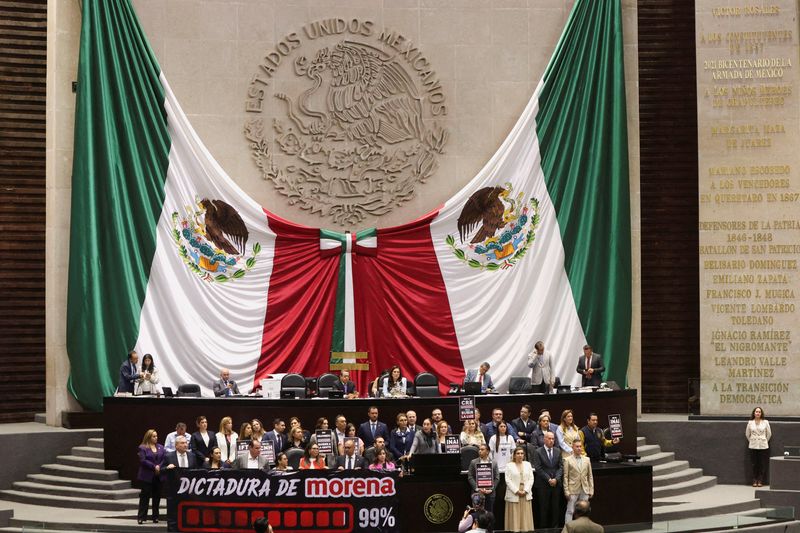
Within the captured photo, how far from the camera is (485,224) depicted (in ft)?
79.7

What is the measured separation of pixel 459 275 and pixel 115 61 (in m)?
6.96

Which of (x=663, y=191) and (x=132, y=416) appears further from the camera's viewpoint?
(x=663, y=191)

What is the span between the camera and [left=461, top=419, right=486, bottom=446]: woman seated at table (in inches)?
726

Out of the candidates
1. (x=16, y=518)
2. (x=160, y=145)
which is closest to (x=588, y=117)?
(x=160, y=145)

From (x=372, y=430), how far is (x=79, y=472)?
477 cm

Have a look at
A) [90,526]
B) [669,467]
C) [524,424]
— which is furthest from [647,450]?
[90,526]

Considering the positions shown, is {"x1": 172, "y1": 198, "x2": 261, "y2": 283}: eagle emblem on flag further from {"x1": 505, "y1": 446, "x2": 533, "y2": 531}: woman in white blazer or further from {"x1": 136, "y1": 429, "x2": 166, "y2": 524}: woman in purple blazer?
{"x1": 505, "y1": 446, "x2": 533, "y2": 531}: woman in white blazer

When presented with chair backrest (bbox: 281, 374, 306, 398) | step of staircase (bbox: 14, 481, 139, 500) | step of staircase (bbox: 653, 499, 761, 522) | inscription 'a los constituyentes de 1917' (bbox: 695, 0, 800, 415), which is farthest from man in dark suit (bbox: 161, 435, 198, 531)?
inscription 'a los constituyentes de 1917' (bbox: 695, 0, 800, 415)

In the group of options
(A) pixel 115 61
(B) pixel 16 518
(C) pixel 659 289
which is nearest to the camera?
(B) pixel 16 518

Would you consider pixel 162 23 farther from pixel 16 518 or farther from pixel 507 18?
pixel 16 518

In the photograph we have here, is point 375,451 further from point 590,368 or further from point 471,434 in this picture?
point 590,368

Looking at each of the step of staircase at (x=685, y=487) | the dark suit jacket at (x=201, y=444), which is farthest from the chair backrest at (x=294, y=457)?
the step of staircase at (x=685, y=487)


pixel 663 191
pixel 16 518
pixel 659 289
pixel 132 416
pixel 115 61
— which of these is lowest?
pixel 16 518

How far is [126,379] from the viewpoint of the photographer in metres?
21.1
